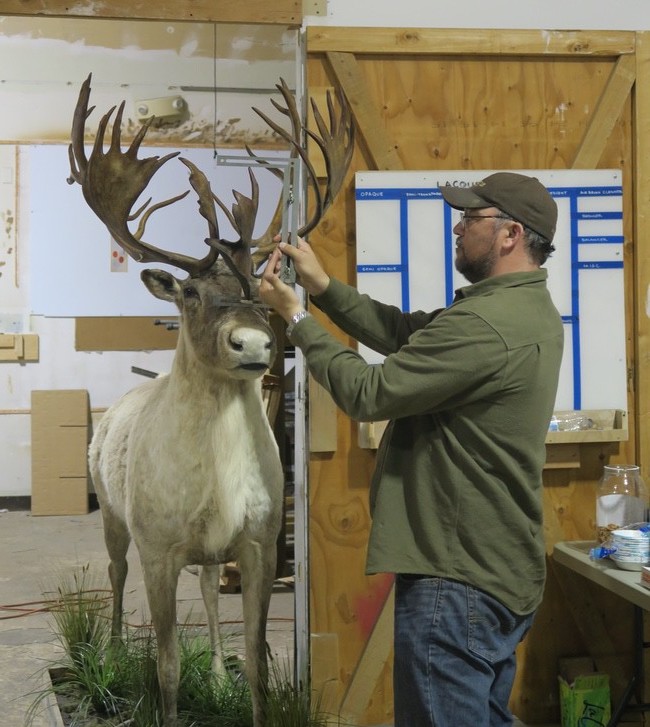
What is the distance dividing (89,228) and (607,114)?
2.16m

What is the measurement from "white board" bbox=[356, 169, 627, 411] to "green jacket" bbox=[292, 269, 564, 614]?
1.19 metres

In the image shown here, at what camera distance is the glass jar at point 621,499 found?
342 centimetres

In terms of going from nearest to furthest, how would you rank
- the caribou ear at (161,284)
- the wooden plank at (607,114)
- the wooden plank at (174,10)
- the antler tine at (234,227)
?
the antler tine at (234,227)
the caribou ear at (161,284)
the wooden plank at (174,10)
the wooden plank at (607,114)

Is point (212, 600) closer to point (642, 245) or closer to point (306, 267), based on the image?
point (306, 267)

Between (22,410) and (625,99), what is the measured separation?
11.9ft

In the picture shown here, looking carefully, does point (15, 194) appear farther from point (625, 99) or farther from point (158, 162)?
point (625, 99)

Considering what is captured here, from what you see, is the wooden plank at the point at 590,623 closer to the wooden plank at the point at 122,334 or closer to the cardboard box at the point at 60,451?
the wooden plank at the point at 122,334

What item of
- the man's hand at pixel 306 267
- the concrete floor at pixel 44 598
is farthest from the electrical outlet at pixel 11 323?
the man's hand at pixel 306 267

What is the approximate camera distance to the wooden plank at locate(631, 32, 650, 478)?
3.58 m

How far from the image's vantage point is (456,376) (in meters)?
2.11

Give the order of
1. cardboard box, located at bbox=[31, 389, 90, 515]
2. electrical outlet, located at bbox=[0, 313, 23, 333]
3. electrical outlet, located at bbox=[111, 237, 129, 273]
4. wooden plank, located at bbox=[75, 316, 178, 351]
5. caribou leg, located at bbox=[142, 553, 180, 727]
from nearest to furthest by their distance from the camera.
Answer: caribou leg, located at bbox=[142, 553, 180, 727] → electrical outlet, located at bbox=[111, 237, 129, 273] → wooden plank, located at bbox=[75, 316, 178, 351] → cardboard box, located at bbox=[31, 389, 90, 515] → electrical outlet, located at bbox=[0, 313, 23, 333]

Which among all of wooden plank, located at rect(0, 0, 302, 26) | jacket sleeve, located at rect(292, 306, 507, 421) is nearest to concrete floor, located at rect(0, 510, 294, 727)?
jacket sleeve, located at rect(292, 306, 507, 421)

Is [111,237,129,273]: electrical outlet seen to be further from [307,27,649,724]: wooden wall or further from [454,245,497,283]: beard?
[454,245,497,283]: beard

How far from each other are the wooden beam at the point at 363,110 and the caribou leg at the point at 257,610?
4.89 ft
